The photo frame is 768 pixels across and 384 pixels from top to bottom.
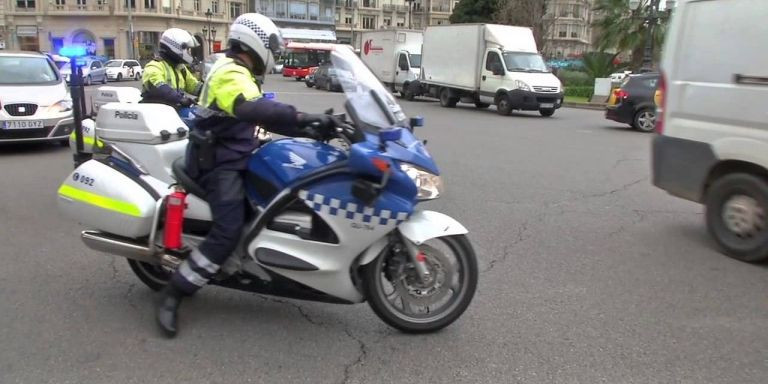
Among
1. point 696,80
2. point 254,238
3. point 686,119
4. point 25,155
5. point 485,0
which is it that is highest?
point 485,0

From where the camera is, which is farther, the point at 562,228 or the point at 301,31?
the point at 301,31

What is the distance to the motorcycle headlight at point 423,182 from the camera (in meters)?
3.35

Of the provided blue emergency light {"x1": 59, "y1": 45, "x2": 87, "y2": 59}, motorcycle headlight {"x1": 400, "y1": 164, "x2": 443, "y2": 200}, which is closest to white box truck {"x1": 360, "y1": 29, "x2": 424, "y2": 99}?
blue emergency light {"x1": 59, "y1": 45, "x2": 87, "y2": 59}

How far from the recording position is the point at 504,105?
19.9 metres

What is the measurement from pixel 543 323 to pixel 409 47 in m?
26.1

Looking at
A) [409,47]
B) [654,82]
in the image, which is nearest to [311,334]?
[654,82]

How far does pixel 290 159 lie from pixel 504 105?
56.2 ft

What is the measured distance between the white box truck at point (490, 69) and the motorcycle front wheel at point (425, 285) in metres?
16.2

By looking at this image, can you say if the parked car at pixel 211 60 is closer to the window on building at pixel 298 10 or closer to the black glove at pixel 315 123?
the black glove at pixel 315 123

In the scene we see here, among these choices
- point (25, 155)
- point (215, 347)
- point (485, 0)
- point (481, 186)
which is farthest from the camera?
point (485, 0)

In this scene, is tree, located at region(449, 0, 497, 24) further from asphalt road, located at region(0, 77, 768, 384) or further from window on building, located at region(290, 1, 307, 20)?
asphalt road, located at region(0, 77, 768, 384)

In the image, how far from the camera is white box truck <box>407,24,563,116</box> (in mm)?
19234

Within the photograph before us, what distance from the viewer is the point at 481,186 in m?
8.33

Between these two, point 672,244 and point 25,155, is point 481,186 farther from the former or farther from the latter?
point 25,155
